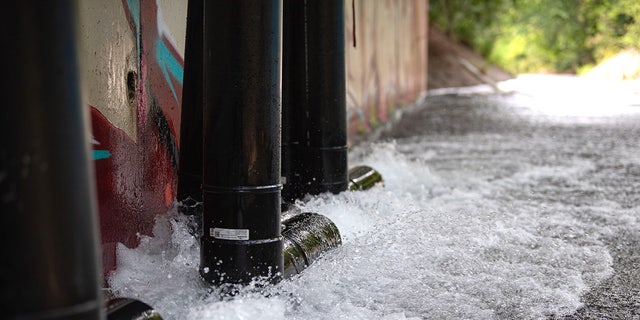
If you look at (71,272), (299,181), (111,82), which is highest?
(111,82)

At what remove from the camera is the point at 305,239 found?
396cm

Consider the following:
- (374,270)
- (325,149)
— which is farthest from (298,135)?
(374,270)

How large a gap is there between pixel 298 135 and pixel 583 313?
219 centimetres

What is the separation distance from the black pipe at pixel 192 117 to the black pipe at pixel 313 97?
1087 millimetres

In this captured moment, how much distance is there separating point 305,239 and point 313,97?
51.5 inches

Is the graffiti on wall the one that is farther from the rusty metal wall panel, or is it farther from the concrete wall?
the rusty metal wall panel

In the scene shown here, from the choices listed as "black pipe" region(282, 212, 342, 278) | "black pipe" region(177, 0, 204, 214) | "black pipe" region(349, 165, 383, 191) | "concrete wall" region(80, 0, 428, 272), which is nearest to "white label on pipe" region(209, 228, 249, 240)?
"black pipe" region(282, 212, 342, 278)

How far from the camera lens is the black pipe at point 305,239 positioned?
12.2 ft

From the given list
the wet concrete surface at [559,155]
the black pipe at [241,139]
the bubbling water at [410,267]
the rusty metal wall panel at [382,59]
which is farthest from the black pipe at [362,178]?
the black pipe at [241,139]

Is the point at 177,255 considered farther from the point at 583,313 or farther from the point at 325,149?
the point at 583,313

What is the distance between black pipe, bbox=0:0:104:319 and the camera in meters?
1.72

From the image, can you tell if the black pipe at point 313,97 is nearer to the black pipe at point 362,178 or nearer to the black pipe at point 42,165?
the black pipe at point 362,178

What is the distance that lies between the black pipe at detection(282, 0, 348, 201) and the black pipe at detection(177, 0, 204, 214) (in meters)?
1.09

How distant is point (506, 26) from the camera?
34.1 m
